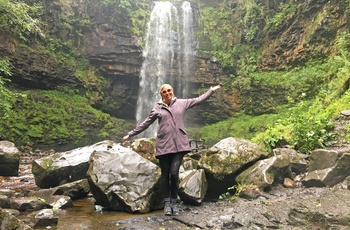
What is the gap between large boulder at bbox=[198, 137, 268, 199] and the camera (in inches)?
218

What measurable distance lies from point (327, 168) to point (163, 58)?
2112 centimetres

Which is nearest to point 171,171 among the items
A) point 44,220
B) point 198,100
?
point 198,100

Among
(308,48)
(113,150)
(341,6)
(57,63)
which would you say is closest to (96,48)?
(57,63)

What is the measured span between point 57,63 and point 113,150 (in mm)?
18157

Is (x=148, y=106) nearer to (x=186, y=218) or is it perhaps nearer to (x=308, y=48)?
(x=308, y=48)

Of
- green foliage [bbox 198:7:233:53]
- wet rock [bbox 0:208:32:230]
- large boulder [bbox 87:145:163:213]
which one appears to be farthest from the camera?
green foliage [bbox 198:7:233:53]

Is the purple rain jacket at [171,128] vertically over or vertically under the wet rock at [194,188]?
over

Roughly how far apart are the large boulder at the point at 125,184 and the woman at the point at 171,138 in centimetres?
43

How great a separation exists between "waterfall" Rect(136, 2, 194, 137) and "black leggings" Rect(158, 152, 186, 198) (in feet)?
63.0

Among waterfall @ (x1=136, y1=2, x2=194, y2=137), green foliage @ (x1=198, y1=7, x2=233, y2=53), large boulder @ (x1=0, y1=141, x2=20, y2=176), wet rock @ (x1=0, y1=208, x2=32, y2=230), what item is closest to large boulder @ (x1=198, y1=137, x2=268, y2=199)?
wet rock @ (x1=0, y1=208, x2=32, y2=230)

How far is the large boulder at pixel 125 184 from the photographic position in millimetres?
5082

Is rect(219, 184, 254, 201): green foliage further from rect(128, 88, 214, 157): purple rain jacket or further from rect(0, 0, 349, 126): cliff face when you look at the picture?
rect(0, 0, 349, 126): cliff face

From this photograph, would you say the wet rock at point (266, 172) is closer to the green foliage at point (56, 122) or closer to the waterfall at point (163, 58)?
the green foliage at point (56, 122)

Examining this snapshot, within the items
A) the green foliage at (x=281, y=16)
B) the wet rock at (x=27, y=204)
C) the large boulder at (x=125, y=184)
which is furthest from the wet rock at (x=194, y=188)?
the green foliage at (x=281, y=16)
